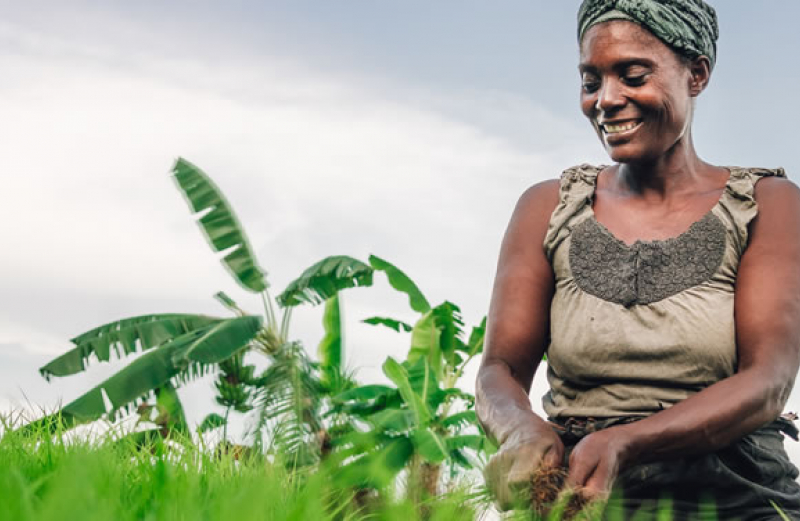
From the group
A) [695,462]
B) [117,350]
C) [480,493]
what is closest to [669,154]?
[695,462]

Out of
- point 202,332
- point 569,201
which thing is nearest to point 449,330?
point 202,332

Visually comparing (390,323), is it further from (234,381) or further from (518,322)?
(518,322)

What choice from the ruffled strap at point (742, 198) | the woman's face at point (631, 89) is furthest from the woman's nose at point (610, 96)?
the ruffled strap at point (742, 198)

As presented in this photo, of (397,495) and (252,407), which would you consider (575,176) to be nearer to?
(397,495)

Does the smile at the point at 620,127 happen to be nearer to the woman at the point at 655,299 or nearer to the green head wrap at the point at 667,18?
the woman at the point at 655,299

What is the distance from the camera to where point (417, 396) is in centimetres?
818

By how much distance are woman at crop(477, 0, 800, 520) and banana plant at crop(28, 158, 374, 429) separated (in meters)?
6.89

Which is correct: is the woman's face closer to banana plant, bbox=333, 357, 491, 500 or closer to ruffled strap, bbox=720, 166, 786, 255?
ruffled strap, bbox=720, 166, 786, 255

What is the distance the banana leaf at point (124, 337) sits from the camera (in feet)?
35.0

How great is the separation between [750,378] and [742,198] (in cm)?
54

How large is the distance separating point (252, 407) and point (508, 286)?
780 cm

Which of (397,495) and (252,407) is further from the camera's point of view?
(252,407)

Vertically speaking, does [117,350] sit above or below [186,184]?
below

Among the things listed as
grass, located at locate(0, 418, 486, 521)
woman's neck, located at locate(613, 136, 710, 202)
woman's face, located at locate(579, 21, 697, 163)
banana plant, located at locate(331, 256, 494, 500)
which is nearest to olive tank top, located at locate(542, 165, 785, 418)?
woman's neck, located at locate(613, 136, 710, 202)
